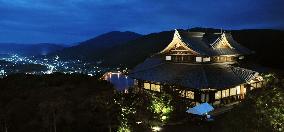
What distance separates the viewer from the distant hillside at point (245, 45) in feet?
193

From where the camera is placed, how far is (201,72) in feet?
95.2

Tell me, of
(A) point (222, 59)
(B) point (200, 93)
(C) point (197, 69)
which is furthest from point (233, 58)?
(B) point (200, 93)

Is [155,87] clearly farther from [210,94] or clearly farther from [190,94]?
[210,94]

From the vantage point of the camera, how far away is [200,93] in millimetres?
27422

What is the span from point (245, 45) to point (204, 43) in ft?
171

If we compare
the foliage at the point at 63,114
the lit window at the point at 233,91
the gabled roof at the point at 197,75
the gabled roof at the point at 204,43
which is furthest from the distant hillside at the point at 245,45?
the foliage at the point at 63,114

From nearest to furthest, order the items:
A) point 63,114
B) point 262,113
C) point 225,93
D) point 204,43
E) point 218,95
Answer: point 262,113 → point 63,114 → point 218,95 → point 225,93 → point 204,43

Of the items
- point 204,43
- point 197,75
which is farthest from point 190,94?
point 204,43

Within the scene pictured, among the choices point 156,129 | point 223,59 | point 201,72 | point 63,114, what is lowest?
point 156,129

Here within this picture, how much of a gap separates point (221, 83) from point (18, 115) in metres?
16.9

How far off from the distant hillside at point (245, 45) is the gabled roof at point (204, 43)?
709 centimetres

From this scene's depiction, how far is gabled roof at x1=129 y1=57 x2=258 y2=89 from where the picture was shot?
27.5 m

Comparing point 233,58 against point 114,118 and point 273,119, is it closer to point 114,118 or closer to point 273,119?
point 114,118

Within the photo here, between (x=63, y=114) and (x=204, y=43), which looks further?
(x=204, y=43)
